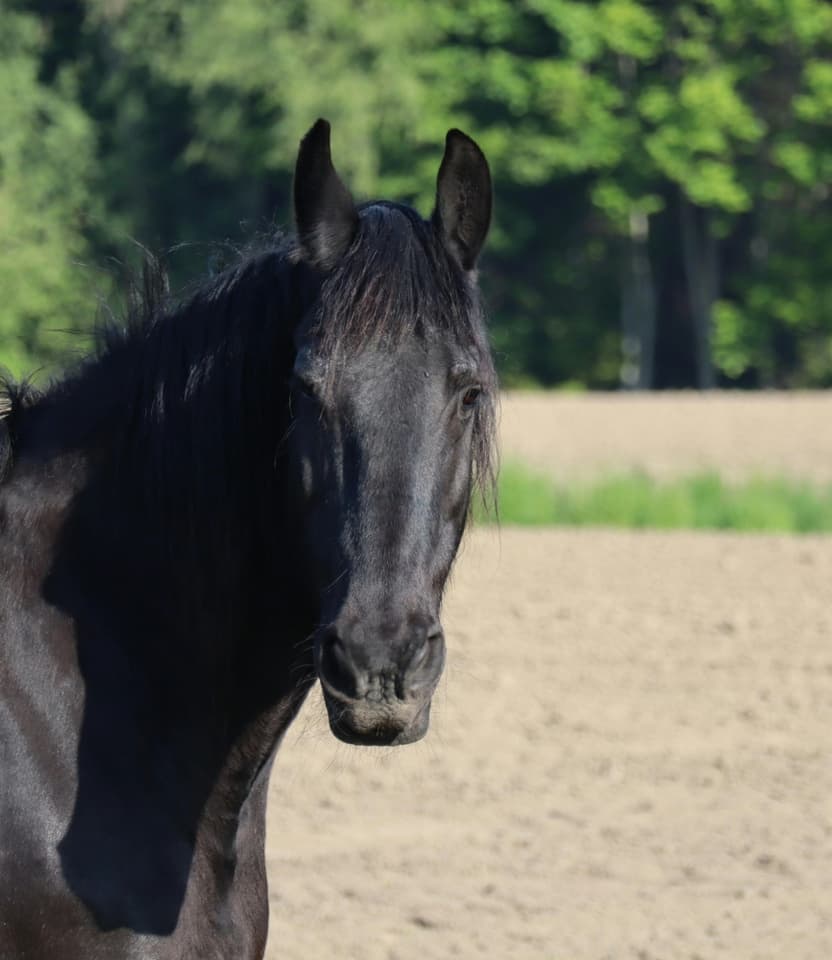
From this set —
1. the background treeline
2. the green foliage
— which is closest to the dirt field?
the green foliage

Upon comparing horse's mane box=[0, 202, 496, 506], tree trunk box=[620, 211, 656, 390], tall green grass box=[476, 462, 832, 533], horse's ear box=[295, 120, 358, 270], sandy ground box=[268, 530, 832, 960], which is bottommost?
tree trunk box=[620, 211, 656, 390]

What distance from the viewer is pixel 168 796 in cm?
316

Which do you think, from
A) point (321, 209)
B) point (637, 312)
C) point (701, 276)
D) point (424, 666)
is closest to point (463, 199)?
point (321, 209)

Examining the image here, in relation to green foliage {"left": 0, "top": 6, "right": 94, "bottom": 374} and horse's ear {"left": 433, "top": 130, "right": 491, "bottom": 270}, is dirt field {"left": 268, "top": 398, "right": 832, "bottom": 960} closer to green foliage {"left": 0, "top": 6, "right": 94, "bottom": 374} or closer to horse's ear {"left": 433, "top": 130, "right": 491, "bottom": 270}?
horse's ear {"left": 433, "top": 130, "right": 491, "bottom": 270}

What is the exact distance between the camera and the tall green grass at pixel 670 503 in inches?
584

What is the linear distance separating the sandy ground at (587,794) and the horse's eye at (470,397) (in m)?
0.84

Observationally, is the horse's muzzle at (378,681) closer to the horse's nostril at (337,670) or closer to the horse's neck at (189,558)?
the horse's nostril at (337,670)

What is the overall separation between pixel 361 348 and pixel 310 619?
0.61 meters

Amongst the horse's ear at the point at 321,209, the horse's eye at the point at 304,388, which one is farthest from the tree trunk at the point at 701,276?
the horse's eye at the point at 304,388

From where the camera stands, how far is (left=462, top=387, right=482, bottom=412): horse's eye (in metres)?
2.98

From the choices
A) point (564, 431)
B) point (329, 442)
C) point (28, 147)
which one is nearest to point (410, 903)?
point (329, 442)

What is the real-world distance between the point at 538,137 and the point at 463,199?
33444mm

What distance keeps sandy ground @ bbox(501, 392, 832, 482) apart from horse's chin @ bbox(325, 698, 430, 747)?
53.4 feet

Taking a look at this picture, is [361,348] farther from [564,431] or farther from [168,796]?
[564,431]
